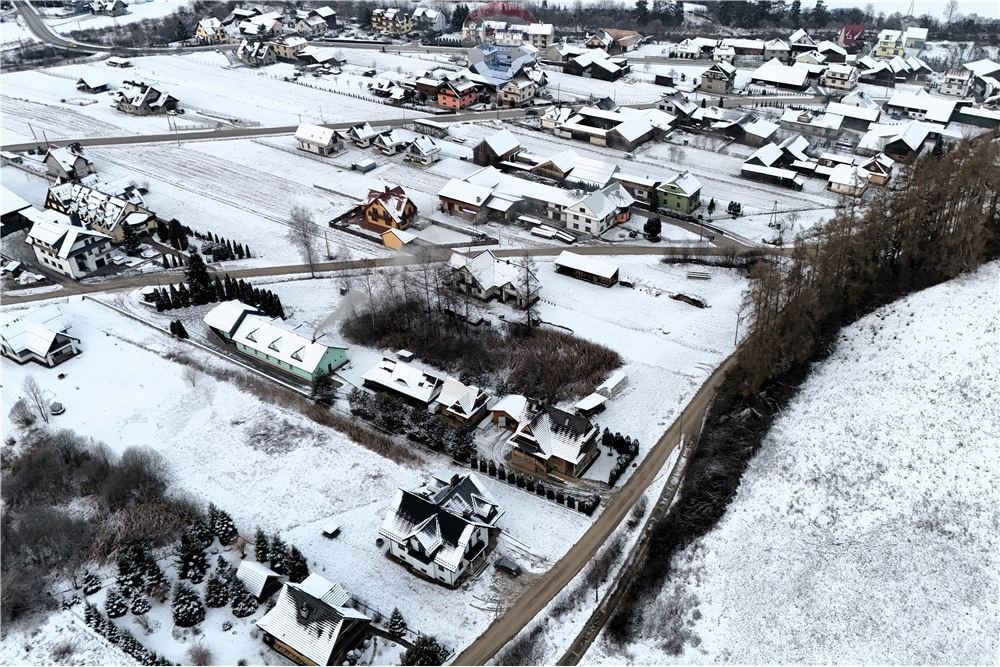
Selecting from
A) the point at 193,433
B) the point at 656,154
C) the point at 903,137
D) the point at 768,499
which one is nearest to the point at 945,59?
the point at 903,137

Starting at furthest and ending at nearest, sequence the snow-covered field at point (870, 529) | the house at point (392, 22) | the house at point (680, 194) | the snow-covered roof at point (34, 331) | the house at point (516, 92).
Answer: the house at point (392, 22) < the house at point (516, 92) < the house at point (680, 194) < the snow-covered roof at point (34, 331) < the snow-covered field at point (870, 529)

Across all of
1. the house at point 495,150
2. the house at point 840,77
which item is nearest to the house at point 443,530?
the house at point 495,150

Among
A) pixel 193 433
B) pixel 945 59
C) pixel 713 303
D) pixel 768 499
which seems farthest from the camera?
pixel 945 59

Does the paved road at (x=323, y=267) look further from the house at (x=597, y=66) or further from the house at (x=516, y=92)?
the house at (x=597, y=66)

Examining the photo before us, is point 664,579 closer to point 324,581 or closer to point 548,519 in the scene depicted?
point 548,519

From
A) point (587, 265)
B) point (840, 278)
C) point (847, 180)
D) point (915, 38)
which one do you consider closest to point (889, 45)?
point (915, 38)
